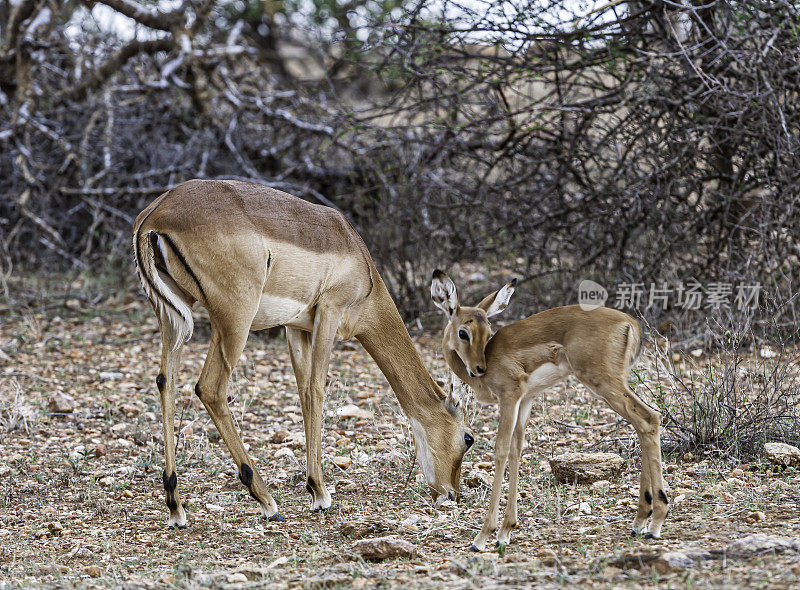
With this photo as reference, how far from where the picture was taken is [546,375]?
405cm

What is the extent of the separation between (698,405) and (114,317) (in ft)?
21.4

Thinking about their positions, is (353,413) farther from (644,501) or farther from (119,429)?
(644,501)

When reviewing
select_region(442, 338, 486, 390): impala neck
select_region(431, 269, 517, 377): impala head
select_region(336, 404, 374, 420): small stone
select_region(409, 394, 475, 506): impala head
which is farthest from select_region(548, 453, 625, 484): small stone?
select_region(336, 404, 374, 420): small stone

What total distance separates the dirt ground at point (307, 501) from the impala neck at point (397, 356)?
0.46 meters

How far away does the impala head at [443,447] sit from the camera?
489 cm

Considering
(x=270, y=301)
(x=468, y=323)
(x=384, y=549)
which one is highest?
(x=468, y=323)

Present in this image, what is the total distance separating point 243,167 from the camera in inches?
438

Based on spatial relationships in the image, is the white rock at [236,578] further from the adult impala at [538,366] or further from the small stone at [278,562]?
the adult impala at [538,366]

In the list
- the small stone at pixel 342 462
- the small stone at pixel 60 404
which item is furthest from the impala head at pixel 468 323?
the small stone at pixel 60 404

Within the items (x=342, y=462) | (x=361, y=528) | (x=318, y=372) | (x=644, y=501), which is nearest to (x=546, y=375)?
(x=644, y=501)

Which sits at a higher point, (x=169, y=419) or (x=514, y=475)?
(x=514, y=475)

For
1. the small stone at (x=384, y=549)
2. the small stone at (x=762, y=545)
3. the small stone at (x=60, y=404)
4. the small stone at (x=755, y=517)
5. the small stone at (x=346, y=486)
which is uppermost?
the small stone at (x=762, y=545)

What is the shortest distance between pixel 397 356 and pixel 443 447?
0.62m

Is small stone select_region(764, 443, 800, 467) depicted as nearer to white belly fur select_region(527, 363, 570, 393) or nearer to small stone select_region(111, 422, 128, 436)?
white belly fur select_region(527, 363, 570, 393)
